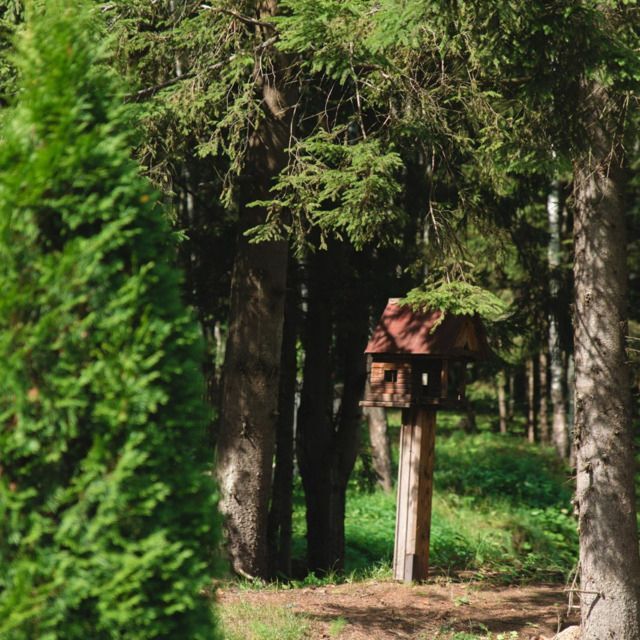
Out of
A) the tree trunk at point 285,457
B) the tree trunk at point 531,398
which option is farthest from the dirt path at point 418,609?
the tree trunk at point 531,398

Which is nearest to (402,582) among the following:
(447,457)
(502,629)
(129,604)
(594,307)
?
(502,629)

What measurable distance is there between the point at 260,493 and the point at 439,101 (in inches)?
168

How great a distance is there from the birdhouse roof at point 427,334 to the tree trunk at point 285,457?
293 cm

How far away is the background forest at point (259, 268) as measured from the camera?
347cm

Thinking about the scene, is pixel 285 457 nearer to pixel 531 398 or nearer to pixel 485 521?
pixel 485 521

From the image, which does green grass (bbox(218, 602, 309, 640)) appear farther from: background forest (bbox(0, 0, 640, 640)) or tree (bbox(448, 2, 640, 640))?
tree (bbox(448, 2, 640, 640))

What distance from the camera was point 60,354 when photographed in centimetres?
348

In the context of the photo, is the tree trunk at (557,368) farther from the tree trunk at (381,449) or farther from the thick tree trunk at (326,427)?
the thick tree trunk at (326,427)

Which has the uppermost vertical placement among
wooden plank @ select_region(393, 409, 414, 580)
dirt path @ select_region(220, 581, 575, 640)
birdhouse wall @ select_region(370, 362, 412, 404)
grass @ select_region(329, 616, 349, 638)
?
birdhouse wall @ select_region(370, 362, 412, 404)

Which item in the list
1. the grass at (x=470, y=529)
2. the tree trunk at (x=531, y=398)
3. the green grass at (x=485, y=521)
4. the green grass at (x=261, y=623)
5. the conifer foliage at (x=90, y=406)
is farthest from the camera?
the tree trunk at (x=531, y=398)

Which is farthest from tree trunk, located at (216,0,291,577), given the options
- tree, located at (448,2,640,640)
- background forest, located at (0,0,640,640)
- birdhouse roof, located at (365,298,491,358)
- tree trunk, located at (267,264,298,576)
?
tree, located at (448,2,640,640)

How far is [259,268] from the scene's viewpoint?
881cm

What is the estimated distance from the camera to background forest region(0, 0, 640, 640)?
3.47 metres

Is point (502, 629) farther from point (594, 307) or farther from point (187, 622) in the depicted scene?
point (187, 622)
